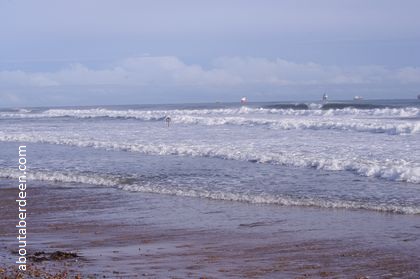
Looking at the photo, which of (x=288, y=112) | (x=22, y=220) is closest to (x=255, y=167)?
(x=22, y=220)

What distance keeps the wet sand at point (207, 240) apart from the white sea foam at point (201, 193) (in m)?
0.38

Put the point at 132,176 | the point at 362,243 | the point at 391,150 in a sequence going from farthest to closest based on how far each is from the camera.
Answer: the point at 391,150 < the point at 132,176 < the point at 362,243

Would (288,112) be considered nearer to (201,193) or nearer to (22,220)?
(201,193)

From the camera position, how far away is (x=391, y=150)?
1831 centimetres

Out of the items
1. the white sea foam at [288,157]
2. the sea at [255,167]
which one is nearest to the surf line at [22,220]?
the sea at [255,167]

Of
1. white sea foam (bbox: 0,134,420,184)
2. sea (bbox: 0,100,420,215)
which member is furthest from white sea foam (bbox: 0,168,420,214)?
white sea foam (bbox: 0,134,420,184)

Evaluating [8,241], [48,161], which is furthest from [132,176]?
[8,241]

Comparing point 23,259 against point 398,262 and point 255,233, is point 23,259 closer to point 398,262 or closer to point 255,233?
point 255,233

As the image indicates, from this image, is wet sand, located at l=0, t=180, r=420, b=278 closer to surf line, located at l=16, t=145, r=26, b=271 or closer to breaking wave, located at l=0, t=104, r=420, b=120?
surf line, located at l=16, t=145, r=26, b=271

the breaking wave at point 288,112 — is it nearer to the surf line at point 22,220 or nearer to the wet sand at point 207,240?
the surf line at point 22,220

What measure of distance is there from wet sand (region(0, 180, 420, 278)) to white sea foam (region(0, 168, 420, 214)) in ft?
1.24

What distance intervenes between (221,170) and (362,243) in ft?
25.6

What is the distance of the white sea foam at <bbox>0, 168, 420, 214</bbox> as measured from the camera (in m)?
10.8

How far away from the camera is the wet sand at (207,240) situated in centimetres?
701
